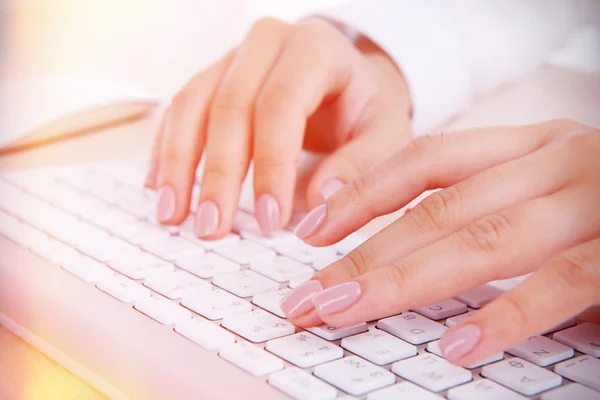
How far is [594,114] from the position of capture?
95 cm

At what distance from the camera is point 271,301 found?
47cm

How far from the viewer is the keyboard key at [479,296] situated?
48 cm

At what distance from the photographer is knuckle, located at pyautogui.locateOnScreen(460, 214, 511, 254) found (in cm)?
45

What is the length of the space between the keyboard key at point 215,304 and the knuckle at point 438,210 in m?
0.15

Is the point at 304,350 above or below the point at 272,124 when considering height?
below

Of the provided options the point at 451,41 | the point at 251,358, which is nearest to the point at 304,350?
the point at 251,358

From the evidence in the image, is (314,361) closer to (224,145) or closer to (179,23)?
(224,145)

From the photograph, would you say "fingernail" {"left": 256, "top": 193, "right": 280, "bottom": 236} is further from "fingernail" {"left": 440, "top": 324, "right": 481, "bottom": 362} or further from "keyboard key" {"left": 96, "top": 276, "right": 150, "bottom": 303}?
"fingernail" {"left": 440, "top": 324, "right": 481, "bottom": 362}

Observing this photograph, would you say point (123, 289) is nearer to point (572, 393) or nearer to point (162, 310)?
point (162, 310)

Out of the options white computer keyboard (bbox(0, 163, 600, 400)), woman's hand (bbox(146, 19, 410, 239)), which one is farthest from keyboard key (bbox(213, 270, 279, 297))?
woman's hand (bbox(146, 19, 410, 239))

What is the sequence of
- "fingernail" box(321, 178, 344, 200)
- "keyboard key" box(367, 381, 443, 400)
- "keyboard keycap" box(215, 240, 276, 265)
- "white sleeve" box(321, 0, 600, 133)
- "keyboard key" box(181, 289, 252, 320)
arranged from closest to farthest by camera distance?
"keyboard key" box(367, 381, 443, 400), "keyboard key" box(181, 289, 252, 320), "keyboard keycap" box(215, 240, 276, 265), "fingernail" box(321, 178, 344, 200), "white sleeve" box(321, 0, 600, 133)

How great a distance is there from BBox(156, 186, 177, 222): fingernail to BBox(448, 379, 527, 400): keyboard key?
379mm

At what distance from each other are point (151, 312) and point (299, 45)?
0.46 meters

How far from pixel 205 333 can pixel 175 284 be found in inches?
3.6
